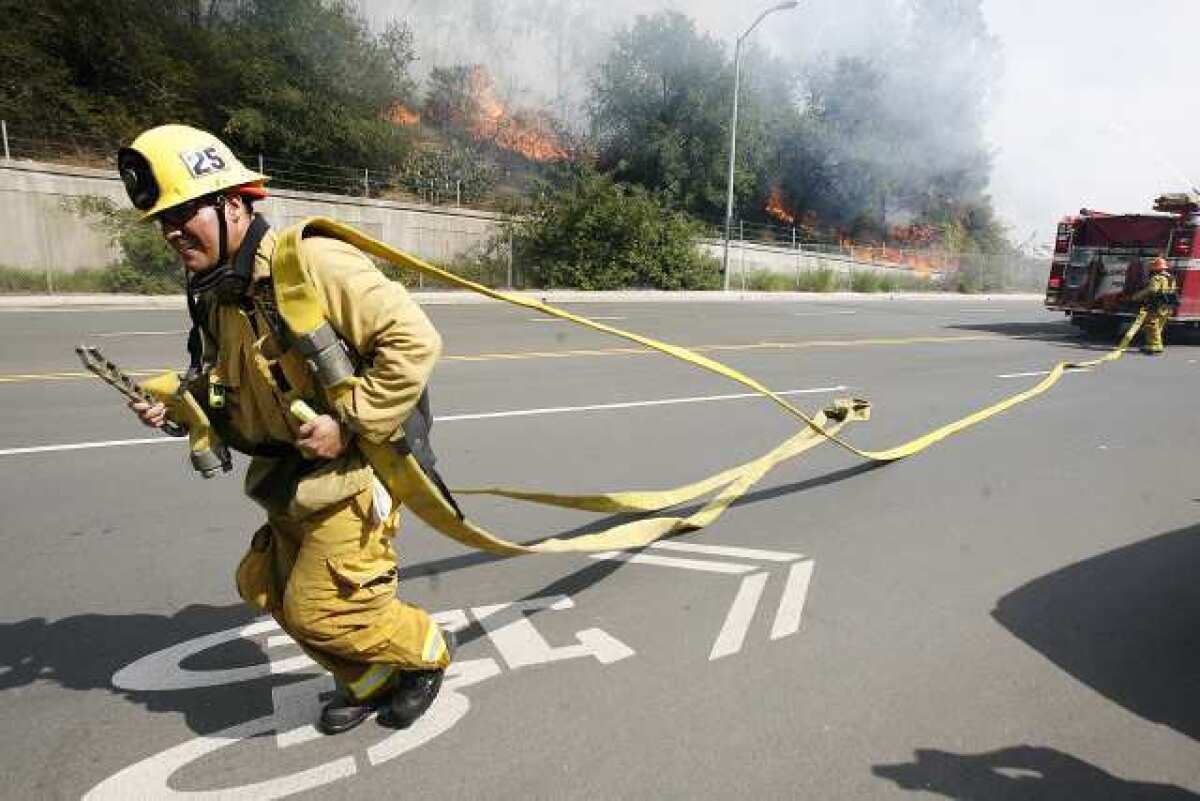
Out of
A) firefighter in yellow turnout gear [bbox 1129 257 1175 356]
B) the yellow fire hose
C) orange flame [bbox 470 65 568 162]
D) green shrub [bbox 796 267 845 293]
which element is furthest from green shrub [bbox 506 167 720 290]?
the yellow fire hose

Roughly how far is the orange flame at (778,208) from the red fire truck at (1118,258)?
25074mm

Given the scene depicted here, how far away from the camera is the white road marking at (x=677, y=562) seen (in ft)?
12.7

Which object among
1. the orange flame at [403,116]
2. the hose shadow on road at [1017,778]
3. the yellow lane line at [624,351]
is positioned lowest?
the hose shadow on road at [1017,778]

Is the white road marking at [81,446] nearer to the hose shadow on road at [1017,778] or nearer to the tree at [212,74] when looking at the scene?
the hose shadow on road at [1017,778]

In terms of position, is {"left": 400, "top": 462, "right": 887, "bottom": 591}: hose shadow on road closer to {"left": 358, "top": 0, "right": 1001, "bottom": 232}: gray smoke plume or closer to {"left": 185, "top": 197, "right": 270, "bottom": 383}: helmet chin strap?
{"left": 185, "top": 197, "right": 270, "bottom": 383}: helmet chin strap

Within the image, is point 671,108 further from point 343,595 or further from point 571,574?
point 343,595

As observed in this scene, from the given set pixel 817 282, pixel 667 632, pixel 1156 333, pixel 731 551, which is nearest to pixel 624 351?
pixel 731 551

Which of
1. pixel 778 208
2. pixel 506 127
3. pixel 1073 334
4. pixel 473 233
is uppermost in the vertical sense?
pixel 506 127

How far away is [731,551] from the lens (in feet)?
13.4

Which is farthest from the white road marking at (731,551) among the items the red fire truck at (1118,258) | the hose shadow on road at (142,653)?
the red fire truck at (1118,258)

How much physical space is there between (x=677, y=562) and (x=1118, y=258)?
1475 cm

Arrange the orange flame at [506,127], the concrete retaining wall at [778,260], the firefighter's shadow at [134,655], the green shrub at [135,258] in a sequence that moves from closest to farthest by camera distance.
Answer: the firefighter's shadow at [134,655] < the green shrub at [135,258] < the concrete retaining wall at [778,260] < the orange flame at [506,127]

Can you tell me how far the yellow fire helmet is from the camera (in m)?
2.04

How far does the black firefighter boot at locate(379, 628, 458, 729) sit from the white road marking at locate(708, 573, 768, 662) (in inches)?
41.1
